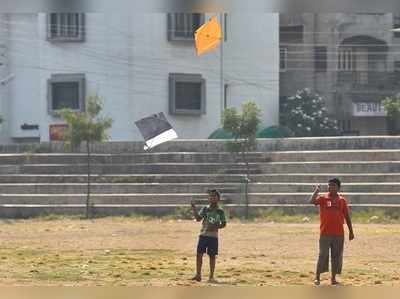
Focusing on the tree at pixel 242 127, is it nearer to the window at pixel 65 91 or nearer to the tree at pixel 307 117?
the window at pixel 65 91

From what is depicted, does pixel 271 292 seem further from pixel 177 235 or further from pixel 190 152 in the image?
pixel 190 152

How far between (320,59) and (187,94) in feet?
32.5

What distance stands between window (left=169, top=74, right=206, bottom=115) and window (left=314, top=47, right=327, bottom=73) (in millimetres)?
9176

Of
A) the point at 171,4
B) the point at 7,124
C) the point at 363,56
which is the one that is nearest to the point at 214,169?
the point at 7,124

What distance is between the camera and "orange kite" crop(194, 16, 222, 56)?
35.3 meters

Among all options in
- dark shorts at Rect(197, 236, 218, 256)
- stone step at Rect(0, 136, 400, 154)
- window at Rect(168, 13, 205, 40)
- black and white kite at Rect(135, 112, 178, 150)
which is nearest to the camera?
dark shorts at Rect(197, 236, 218, 256)

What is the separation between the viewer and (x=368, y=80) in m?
47.7

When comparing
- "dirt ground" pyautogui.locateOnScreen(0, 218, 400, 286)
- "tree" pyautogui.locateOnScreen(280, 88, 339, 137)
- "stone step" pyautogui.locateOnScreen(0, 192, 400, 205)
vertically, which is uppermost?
"tree" pyautogui.locateOnScreen(280, 88, 339, 137)

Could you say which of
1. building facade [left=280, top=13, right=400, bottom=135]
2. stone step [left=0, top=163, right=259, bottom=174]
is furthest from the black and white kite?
building facade [left=280, top=13, right=400, bottom=135]

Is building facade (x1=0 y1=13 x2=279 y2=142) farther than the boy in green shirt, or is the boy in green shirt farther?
building facade (x1=0 y1=13 x2=279 y2=142)

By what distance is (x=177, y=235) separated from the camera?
→ 906 inches

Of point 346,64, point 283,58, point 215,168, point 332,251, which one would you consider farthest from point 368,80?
point 332,251

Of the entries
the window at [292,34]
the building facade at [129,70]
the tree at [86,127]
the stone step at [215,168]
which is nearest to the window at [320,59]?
the window at [292,34]

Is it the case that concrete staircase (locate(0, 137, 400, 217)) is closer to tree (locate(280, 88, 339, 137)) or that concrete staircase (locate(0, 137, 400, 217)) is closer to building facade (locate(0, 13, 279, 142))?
building facade (locate(0, 13, 279, 142))
